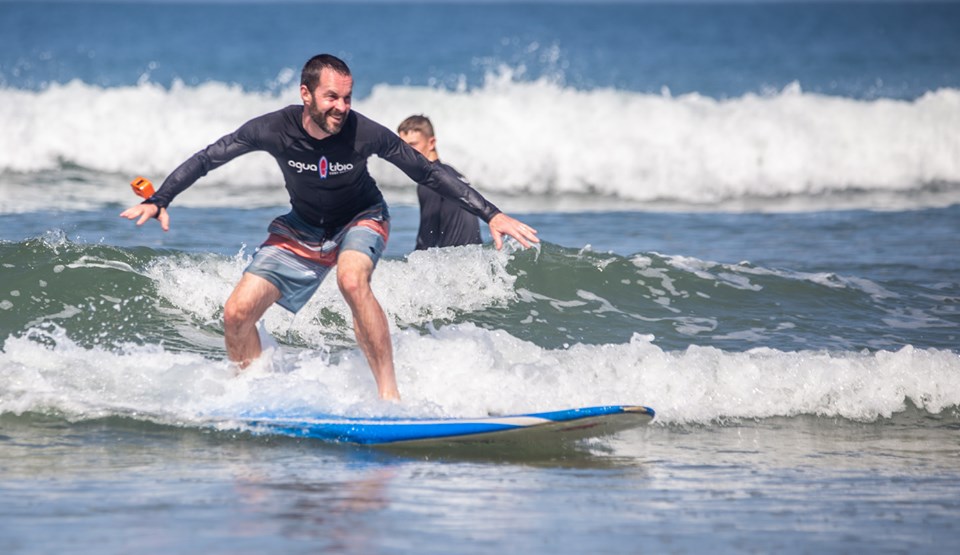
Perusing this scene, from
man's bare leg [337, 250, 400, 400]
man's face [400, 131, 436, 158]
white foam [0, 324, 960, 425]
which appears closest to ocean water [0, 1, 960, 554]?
white foam [0, 324, 960, 425]

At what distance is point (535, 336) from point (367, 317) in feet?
Result: 9.73

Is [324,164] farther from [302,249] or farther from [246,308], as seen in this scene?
[246,308]

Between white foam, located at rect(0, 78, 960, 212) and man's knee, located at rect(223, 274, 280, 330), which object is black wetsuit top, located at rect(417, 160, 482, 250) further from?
white foam, located at rect(0, 78, 960, 212)

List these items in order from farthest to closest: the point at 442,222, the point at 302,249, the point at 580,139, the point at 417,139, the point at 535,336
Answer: the point at 580,139, the point at 535,336, the point at 442,222, the point at 417,139, the point at 302,249

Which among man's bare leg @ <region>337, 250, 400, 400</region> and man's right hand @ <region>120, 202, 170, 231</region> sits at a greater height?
man's right hand @ <region>120, 202, 170, 231</region>

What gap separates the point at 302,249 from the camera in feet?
21.1

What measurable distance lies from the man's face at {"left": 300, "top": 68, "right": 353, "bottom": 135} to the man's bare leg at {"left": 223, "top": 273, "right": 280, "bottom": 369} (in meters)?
0.89

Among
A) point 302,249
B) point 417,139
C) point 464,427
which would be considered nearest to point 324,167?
point 302,249

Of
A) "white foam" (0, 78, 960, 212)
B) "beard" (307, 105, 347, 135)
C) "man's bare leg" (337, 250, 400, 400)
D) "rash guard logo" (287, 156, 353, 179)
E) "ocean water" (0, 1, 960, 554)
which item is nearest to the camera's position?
"ocean water" (0, 1, 960, 554)

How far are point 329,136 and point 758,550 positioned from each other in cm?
293

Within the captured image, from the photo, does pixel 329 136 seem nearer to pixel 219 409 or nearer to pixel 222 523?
pixel 219 409

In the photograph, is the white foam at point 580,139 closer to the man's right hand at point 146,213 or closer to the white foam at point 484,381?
the white foam at point 484,381

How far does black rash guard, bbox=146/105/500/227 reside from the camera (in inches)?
243

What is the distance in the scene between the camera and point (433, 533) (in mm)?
4766
